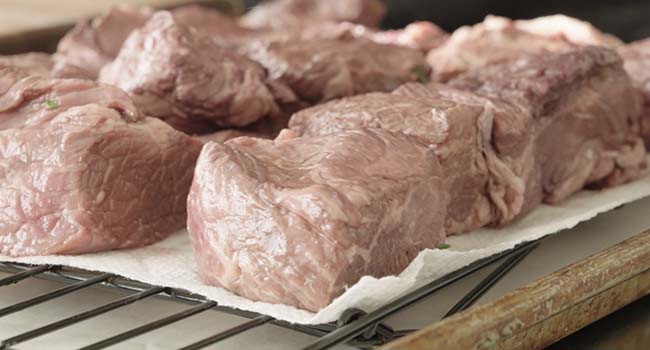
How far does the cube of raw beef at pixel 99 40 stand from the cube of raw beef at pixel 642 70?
6.55 feet

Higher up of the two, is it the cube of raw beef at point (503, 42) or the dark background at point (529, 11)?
the cube of raw beef at point (503, 42)

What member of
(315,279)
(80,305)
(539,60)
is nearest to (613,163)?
(539,60)

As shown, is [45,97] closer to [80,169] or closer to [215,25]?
[80,169]

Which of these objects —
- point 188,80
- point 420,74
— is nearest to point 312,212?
point 188,80

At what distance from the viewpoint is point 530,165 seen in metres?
3.11

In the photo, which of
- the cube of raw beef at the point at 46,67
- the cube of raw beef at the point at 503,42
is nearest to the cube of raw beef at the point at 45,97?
the cube of raw beef at the point at 46,67

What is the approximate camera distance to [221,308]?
2.36 m

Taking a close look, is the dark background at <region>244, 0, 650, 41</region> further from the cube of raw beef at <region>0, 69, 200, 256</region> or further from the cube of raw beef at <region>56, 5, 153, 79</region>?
the cube of raw beef at <region>0, 69, 200, 256</region>

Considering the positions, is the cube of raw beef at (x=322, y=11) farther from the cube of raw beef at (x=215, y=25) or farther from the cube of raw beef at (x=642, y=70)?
the cube of raw beef at (x=642, y=70)

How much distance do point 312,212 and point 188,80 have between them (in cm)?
108

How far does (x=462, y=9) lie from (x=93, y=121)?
367 centimetres

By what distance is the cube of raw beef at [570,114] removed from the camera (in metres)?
3.21

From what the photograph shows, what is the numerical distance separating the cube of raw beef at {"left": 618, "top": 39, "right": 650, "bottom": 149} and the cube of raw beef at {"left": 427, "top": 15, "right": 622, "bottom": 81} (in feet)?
0.73

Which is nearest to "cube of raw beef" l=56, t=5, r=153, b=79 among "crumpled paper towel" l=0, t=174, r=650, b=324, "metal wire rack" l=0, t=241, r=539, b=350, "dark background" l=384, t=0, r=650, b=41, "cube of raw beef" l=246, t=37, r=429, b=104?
"cube of raw beef" l=246, t=37, r=429, b=104
